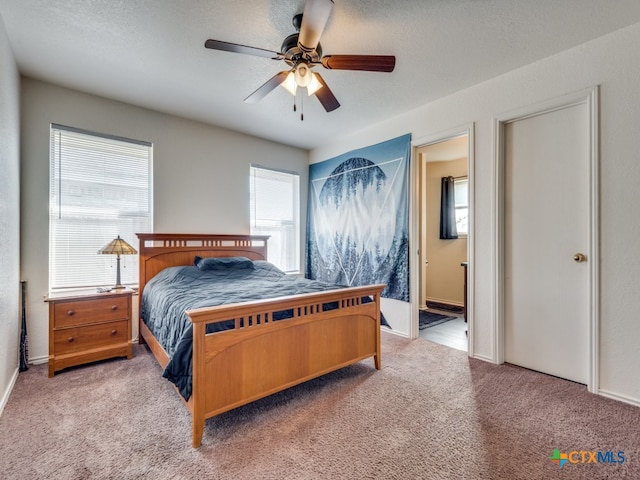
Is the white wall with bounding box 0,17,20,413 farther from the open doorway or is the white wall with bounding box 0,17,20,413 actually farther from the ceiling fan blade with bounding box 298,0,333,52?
the open doorway

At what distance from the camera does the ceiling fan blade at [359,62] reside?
73.1 inches

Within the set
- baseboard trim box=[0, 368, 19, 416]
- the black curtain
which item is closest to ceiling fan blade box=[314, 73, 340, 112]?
baseboard trim box=[0, 368, 19, 416]

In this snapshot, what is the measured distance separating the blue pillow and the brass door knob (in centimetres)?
308

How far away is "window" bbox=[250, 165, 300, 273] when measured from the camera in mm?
4316

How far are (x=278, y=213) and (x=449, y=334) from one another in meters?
2.82

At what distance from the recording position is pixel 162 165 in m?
3.46

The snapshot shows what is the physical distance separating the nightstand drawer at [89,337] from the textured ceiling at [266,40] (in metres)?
2.23

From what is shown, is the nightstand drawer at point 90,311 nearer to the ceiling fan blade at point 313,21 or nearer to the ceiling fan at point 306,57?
the ceiling fan at point 306,57

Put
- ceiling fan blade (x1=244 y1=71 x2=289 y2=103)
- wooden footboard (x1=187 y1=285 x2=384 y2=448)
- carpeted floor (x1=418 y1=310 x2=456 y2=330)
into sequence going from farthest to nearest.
A: carpeted floor (x1=418 y1=310 x2=456 y2=330) → ceiling fan blade (x1=244 y1=71 x2=289 y2=103) → wooden footboard (x1=187 y1=285 x2=384 y2=448)

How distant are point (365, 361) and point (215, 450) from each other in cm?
151

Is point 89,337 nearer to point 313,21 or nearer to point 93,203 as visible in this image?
point 93,203

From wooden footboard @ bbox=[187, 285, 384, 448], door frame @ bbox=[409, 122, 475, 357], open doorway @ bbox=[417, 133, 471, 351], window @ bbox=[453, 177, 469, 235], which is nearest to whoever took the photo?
wooden footboard @ bbox=[187, 285, 384, 448]

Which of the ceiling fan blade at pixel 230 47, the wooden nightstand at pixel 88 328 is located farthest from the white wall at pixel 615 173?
the wooden nightstand at pixel 88 328

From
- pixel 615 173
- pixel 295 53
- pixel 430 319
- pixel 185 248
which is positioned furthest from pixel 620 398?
pixel 185 248
